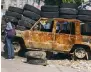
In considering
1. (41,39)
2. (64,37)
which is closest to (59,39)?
(64,37)

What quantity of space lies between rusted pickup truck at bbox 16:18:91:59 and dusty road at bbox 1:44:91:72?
54 centimetres

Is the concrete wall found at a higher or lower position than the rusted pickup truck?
higher

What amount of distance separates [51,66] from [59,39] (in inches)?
74.7

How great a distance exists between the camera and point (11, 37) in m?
12.0

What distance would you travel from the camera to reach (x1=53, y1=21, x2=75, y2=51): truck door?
1292 centimetres

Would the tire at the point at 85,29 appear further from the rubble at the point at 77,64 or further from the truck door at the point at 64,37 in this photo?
the rubble at the point at 77,64

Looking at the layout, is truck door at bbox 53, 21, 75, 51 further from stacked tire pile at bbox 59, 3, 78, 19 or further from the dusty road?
stacked tire pile at bbox 59, 3, 78, 19

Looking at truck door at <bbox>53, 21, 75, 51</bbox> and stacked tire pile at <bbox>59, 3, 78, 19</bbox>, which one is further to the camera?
stacked tire pile at <bbox>59, 3, 78, 19</bbox>

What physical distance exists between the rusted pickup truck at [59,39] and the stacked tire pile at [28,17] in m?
1.62

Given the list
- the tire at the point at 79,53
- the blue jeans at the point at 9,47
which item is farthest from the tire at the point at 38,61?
the tire at the point at 79,53

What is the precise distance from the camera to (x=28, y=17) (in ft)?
49.4

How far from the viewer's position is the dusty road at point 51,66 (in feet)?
32.9

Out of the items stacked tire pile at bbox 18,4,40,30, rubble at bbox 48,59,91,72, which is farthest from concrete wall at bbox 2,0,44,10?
rubble at bbox 48,59,91,72

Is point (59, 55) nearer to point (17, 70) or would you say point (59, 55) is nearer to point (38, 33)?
point (38, 33)
